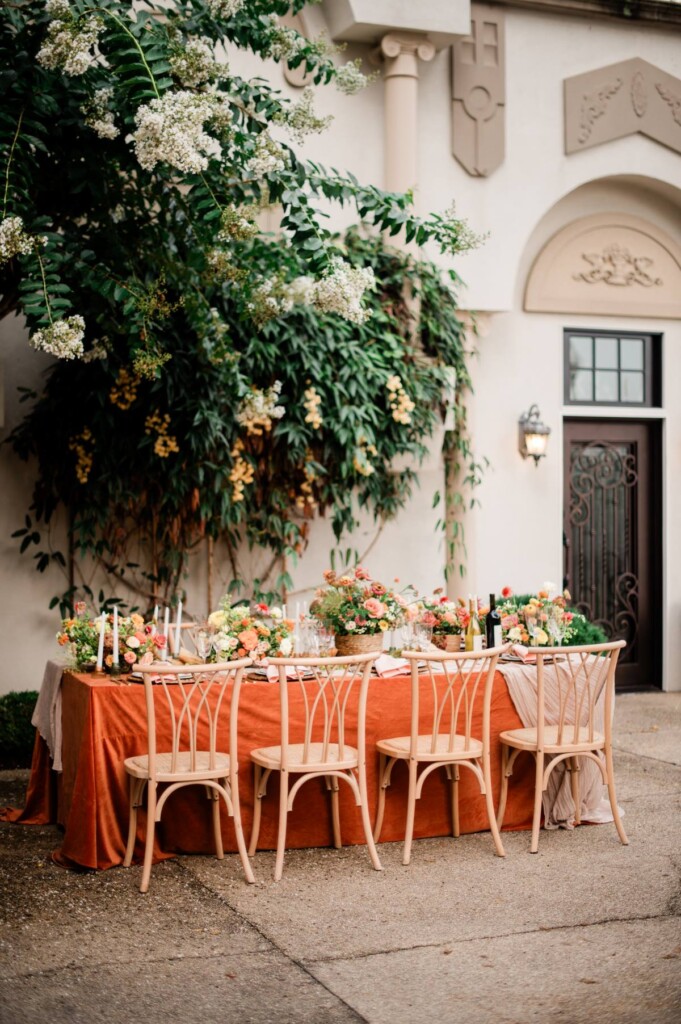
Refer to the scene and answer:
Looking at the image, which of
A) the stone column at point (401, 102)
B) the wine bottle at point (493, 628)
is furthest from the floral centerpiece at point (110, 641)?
the stone column at point (401, 102)

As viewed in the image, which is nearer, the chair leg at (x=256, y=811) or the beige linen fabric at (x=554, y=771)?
the chair leg at (x=256, y=811)

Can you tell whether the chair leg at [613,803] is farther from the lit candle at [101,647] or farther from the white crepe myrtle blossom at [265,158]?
the white crepe myrtle blossom at [265,158]

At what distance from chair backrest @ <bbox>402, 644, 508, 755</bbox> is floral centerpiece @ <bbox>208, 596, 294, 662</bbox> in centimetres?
60

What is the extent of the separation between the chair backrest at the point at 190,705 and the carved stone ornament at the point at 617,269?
19.6 feet

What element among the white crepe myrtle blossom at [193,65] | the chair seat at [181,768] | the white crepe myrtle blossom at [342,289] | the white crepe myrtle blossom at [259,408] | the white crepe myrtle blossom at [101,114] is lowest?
the chair seat at [181,768]

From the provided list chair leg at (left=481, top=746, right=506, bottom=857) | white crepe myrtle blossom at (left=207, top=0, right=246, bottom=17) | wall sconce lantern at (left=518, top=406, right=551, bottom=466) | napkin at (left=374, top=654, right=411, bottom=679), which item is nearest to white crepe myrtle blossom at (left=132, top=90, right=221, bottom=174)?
white crepe myrtle blossom at (left=207, top=0, right=246, bottom=17)

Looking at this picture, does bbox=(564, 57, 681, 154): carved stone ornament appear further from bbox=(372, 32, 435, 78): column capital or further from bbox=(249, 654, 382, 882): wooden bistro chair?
bbox=(249, 654, 382, 882): wooden bistro chair

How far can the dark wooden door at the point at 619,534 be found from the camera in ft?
32.5

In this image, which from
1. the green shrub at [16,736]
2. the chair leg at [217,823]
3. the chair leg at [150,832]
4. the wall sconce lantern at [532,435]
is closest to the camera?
the chair leg at [150,832]

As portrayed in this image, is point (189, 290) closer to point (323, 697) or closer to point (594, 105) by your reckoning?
point (323, 697)

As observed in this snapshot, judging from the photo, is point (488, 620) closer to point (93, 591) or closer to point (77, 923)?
point (77, 923)

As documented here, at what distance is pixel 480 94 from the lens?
9164 mm

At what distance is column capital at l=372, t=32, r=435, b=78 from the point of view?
859 centimetres

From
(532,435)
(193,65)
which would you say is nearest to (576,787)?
(193,65)
